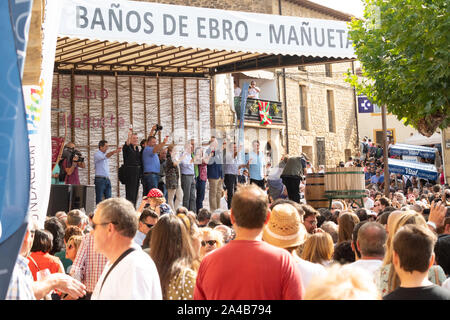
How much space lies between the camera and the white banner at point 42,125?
19.9 ft

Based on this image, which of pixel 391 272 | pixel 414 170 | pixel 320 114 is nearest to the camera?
pixel 391 272

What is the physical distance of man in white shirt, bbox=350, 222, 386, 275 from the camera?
163 inches

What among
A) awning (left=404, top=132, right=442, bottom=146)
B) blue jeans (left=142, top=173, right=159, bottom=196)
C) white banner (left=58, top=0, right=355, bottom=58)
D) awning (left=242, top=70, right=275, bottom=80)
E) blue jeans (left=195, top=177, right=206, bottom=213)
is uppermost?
awning (left=242, top=70, right=275, bottom=80)

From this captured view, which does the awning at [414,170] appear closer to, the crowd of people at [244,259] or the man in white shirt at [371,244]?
the crowd of people at [244,259]

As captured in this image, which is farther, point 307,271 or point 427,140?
point 427,140

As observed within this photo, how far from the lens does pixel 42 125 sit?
20.3 feet

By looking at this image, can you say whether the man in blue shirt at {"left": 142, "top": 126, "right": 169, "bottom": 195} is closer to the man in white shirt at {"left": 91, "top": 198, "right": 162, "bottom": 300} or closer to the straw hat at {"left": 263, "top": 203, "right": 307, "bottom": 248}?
the straw hat at {"left": 263, "top": 203, "right": 307, "bottom": 248}

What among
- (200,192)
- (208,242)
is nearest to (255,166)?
(200,192)

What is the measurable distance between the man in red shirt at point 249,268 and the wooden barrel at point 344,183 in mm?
10249

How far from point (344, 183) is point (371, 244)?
9.17 meters

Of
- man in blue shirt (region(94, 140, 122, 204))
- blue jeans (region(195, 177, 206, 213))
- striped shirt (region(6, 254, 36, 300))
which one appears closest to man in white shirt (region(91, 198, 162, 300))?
striped shirt (region(6, 254, 36, 300))

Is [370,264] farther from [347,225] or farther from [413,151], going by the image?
[413,151]
